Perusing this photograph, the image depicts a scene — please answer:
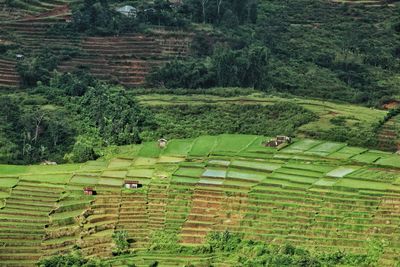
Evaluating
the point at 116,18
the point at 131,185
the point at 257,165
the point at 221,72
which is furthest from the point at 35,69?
the point at 257,165

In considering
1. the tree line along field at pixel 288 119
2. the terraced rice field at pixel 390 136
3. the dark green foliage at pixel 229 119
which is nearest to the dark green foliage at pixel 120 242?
the dark green foliage at pixel 229 119

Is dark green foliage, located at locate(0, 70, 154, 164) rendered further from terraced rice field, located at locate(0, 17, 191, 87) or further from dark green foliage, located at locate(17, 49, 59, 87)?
terraced rice field, located at locate(0, 17, 191, 87)

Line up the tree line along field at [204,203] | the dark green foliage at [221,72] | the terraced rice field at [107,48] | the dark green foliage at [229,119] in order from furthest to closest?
the terraced rice field at [107,48] < the dark green foliage at [221,72] < the dark green foliage at [229,119] < the tree line along field at [204,203]

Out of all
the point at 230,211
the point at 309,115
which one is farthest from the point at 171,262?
the point at 309,115

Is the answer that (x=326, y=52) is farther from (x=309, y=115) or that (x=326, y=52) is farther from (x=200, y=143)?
(x=200, y=143)

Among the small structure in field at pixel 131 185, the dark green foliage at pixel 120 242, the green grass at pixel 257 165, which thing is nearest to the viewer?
the dark green foliage at pixel 120 242

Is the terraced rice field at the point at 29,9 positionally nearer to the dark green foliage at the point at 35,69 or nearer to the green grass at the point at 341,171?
the dark green foliage at the point at 35,69
